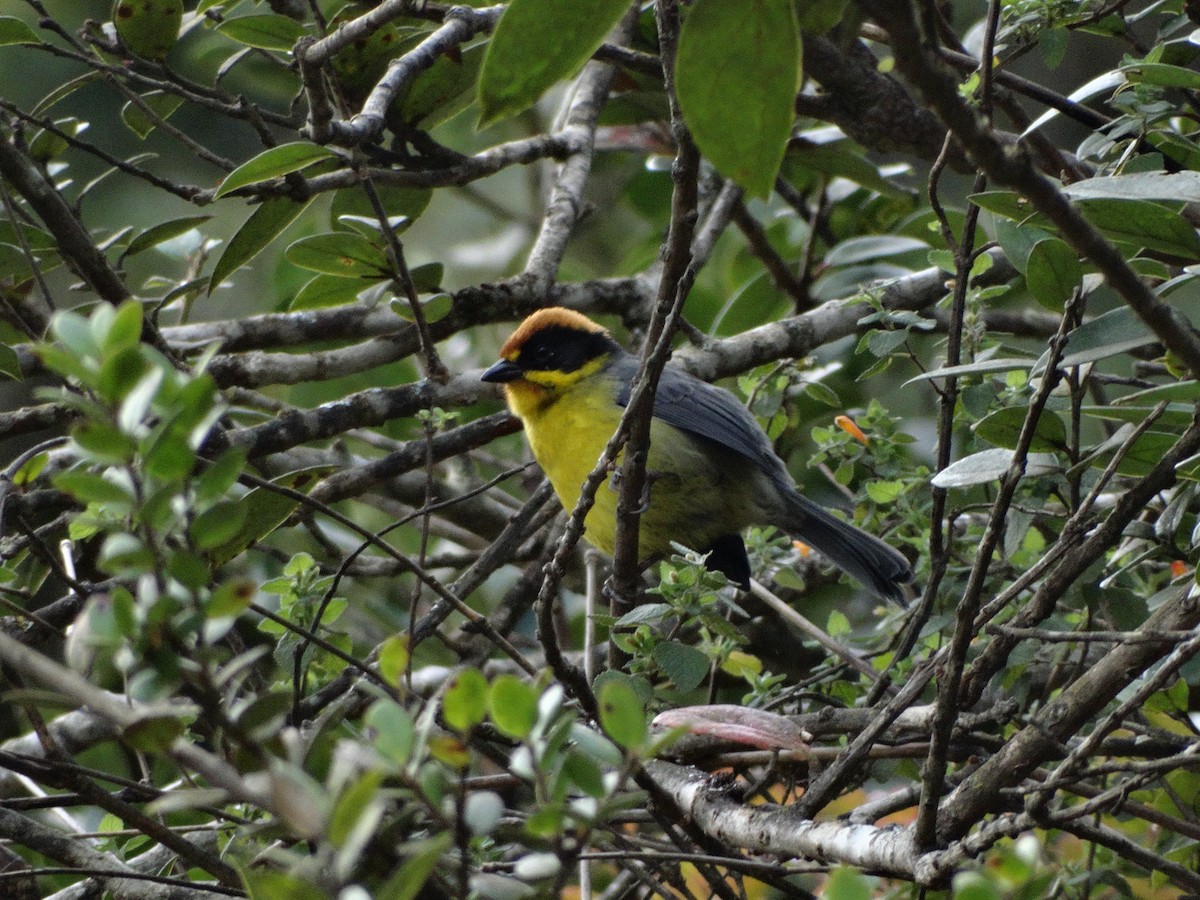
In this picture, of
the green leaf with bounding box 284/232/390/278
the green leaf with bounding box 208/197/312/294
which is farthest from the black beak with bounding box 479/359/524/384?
the green leaf with bounding box 208/197/312/294

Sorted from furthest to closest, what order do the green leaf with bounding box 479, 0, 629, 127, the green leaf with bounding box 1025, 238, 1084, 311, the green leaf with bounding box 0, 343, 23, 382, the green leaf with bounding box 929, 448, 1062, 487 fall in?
the green leaf with bounding box 0, 343, 23, 382, the green leaf with bounding box 929, 448, 1062, 487, the green leaf with bounding box 1025, 238, 1084, 311, the green leaf with bounding box 479, 0, 629, 127

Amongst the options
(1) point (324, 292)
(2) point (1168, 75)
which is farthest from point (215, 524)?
→ (1) point (324, 292)

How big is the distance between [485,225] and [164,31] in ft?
17.8

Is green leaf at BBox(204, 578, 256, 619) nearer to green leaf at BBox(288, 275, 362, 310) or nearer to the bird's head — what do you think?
green leaf at BBox(288, 275, 362, 310)

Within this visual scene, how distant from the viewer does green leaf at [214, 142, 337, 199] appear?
2.65 meters

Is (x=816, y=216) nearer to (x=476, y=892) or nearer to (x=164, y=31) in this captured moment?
(x=164, y=31)

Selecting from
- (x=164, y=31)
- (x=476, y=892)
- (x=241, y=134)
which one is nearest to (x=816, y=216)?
(x=164, y=31)

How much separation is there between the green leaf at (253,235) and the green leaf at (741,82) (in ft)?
7.17

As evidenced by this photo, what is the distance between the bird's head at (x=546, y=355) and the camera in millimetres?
4195

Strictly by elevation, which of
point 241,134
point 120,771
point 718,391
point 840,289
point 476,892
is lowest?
point 120,771

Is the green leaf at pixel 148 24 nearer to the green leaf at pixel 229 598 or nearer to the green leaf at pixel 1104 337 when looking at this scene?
the green leaf at pixel 1104 337

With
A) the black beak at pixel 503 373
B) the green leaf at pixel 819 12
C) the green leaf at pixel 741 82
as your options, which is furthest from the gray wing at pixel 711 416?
the green leaf at pixel 741 82

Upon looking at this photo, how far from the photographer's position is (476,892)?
1.33 meters

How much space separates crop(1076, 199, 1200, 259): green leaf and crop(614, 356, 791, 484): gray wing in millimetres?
2204
